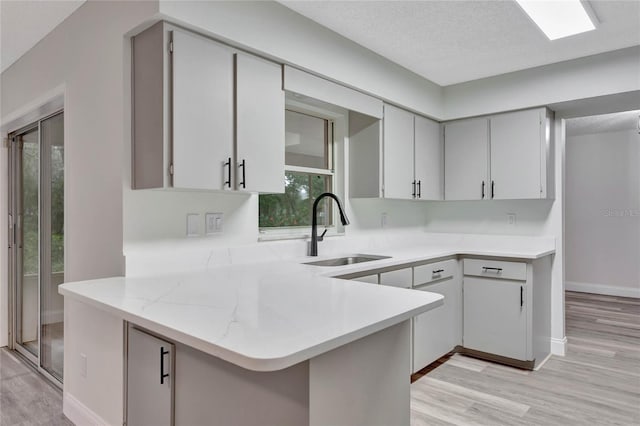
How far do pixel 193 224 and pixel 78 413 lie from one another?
4.11 feet

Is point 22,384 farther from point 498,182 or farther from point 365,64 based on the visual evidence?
point 498,182

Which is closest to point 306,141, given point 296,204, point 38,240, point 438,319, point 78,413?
point 296,204

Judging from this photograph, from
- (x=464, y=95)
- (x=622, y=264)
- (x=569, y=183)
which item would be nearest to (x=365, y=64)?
(x=464, y=95)

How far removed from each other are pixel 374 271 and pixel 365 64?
1.51 meters

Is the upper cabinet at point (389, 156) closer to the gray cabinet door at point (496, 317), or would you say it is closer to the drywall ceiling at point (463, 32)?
the drywall ceiling at point (463, 32)

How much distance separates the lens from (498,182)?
3.67m

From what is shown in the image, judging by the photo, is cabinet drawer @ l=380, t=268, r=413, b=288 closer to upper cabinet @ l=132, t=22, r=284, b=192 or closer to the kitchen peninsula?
the kitchen peninsula

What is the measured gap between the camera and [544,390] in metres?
2.75

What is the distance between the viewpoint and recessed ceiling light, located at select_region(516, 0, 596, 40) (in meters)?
2.39

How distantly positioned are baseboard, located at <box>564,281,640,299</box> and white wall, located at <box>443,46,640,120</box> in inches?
150

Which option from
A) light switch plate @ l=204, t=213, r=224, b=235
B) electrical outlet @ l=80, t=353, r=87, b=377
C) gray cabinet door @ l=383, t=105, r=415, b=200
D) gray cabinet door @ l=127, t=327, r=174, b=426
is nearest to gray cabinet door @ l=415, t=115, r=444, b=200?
gray cabinet door @ l=383, t=105, r=415, b=200

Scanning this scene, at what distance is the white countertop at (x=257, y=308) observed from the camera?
1.03 meters

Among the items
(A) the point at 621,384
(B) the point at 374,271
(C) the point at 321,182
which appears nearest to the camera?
(B) the point at 374,271

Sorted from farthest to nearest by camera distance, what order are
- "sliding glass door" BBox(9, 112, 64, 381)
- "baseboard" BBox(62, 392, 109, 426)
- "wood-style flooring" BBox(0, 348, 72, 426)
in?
"sliding glass door" BBox(9, 112, 64, 381) < "wood-style flooring" BBox(0, 348, 72, 426) < "baseboard" BBox(62, 392, 109, 426)
